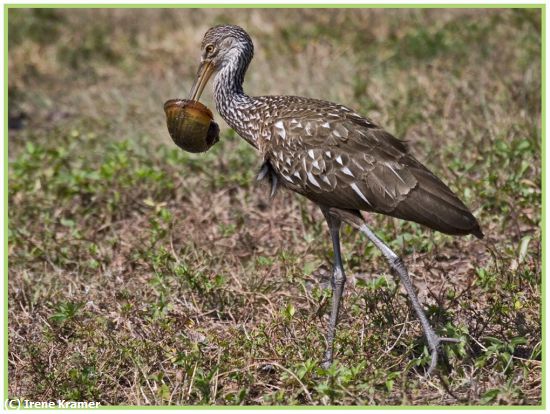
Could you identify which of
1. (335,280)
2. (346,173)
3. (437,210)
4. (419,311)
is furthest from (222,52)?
(419,311)

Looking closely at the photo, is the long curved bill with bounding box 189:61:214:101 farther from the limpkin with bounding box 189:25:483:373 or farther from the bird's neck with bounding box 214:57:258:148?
the limpkin with bounding box 189:25:483:373

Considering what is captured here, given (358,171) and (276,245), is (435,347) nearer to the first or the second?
(358,171)

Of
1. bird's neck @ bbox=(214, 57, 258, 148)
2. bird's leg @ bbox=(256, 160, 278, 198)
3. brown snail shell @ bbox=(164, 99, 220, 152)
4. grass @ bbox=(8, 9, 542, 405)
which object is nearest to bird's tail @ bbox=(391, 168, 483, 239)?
grass @ bbox=(8, 9, 542, 405)

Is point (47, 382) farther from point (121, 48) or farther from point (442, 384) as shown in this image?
point (121, 48)

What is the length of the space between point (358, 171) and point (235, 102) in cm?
98

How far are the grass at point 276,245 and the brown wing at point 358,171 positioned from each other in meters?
0.61

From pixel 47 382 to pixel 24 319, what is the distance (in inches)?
35.4

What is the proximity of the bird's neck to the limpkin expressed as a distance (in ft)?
0.04

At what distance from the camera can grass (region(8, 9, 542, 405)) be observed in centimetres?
462

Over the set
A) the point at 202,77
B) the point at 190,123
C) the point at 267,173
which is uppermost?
the point at 202,77

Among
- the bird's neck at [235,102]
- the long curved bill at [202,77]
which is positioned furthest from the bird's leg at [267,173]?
the long curved bill at [202,77]

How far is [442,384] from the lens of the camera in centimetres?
439

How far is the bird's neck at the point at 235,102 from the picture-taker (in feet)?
17.1

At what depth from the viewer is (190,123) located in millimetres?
5152
